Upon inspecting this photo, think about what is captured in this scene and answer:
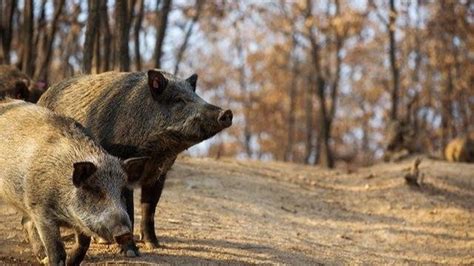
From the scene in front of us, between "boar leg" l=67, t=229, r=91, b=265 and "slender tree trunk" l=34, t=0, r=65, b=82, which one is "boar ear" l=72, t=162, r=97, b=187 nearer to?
"boar leg" l=67, t=229, r=91, b=265

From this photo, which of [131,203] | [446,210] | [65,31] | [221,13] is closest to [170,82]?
[131,203]

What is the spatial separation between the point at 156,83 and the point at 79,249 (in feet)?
6.47

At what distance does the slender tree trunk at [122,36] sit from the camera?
12242 millimetres

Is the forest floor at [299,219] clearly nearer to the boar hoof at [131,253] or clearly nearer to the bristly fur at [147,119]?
the boar hoof at [131,253]

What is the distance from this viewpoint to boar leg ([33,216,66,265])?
611 cm

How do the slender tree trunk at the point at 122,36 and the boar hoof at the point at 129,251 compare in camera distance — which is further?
the slender tree trunk at the point at 122,36

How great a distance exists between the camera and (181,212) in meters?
10.1

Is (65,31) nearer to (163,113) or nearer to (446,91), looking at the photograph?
(446,91)

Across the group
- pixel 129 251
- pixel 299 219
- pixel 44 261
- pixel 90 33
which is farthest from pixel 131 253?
pixel 90 33

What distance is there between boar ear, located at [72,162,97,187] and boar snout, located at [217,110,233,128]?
4.82ft

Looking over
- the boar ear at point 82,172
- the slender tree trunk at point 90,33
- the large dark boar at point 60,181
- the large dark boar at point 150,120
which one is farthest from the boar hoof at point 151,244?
the slender tree trunk at point 90,33

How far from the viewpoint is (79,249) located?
6324 mm

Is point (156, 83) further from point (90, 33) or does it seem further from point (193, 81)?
point (90, 33)

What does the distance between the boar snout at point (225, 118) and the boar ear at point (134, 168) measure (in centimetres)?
76
